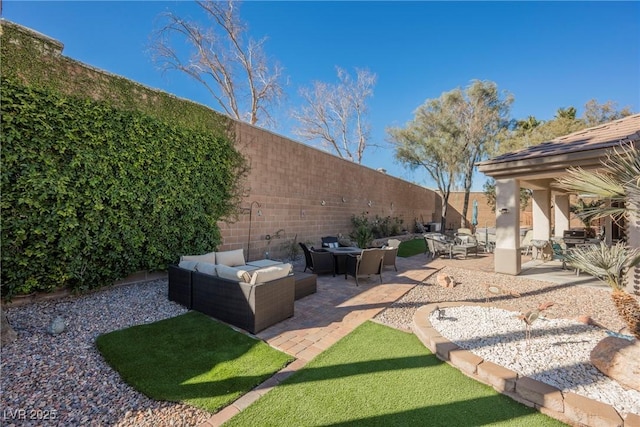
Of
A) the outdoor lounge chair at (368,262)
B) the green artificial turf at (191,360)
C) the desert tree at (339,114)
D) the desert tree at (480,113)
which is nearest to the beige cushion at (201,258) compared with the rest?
the green artificial turf at (191,360)

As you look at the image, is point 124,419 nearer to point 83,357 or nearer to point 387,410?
point 83,357

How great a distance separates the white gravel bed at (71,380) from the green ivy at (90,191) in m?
0.91

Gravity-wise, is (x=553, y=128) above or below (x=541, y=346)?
above

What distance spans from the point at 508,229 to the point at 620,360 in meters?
5.70

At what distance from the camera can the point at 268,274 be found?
423 cm

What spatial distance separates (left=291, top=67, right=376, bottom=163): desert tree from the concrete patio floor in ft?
55.2

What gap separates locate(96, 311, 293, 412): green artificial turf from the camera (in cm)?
265

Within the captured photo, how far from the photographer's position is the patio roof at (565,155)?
6324mm

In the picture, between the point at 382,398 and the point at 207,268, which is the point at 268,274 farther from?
the point at 382,398

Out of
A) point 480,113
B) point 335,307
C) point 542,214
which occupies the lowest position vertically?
point 335,307

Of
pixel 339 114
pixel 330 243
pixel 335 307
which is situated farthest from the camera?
pixel 339 114

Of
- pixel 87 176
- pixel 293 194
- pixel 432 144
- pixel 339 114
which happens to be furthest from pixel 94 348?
pixel 339 114

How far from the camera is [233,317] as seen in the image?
4.16 m

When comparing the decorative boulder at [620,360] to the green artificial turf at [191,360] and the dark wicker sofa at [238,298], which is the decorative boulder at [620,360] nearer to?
the green artificial turf at [191,360]
